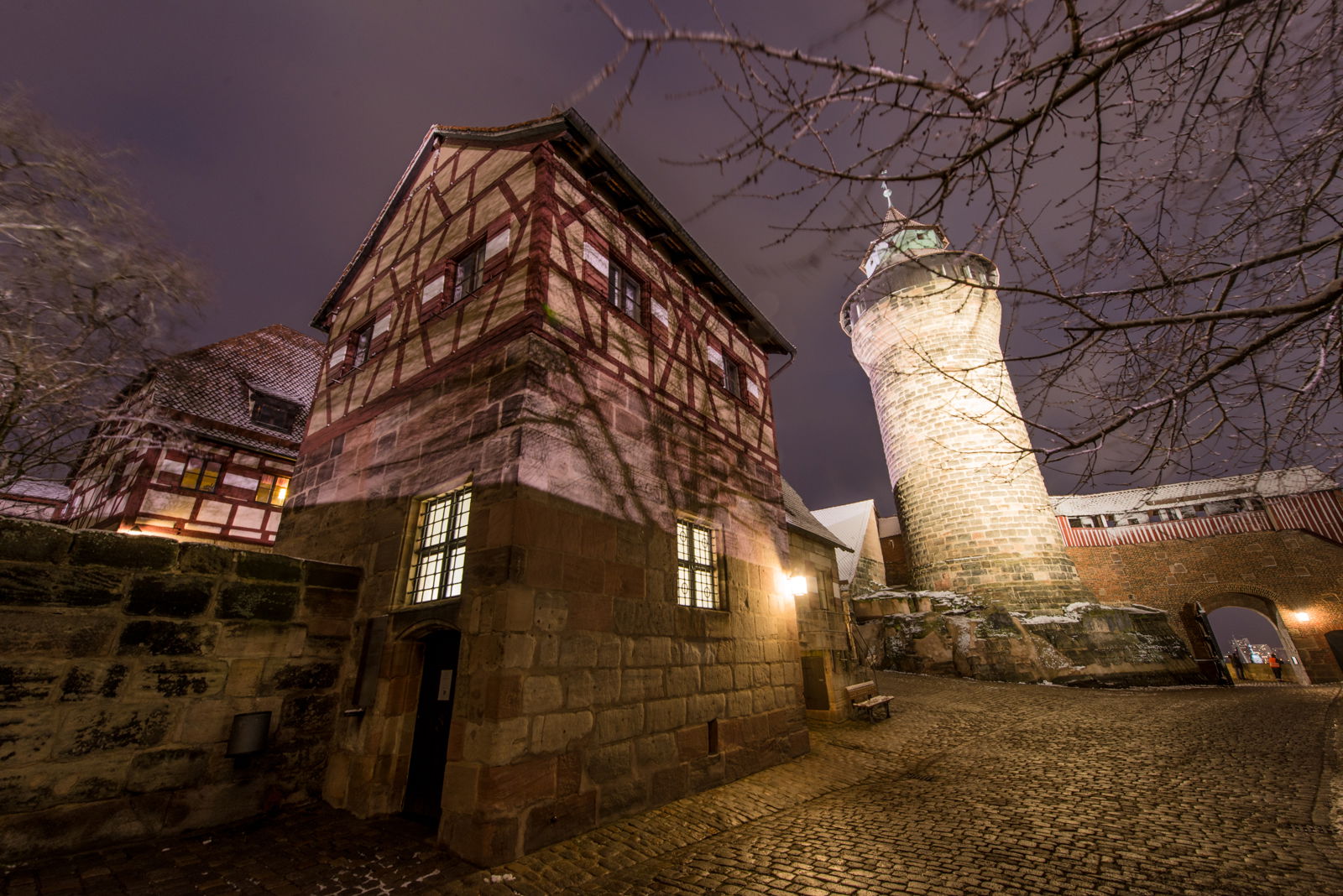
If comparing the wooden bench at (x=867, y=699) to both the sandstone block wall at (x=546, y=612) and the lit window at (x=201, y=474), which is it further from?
the lit window at (x=201, y=474)

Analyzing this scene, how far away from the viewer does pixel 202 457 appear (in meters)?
12.4

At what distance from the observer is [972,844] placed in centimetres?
375

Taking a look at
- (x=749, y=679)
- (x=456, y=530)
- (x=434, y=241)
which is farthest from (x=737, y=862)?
(x=434, y=241)

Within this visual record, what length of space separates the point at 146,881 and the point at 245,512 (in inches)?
484

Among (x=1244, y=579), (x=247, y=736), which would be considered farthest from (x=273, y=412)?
(x=1244, y=579)

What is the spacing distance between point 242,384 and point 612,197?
13.4m

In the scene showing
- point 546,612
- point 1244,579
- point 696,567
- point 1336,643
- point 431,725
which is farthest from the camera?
point 1244,579

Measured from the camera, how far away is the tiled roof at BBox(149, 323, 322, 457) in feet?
40.1

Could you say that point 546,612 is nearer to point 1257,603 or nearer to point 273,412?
point 273,412

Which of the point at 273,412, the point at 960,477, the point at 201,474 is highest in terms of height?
the point at 273,412

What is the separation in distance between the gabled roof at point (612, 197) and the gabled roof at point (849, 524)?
11026mm

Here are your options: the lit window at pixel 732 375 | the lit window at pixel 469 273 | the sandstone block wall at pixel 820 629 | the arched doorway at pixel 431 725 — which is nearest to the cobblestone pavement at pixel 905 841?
the arched doorway at pixel 431 725

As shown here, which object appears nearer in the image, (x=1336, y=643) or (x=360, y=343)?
(x=360, y=343)

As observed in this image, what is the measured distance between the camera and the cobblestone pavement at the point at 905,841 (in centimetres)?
317
